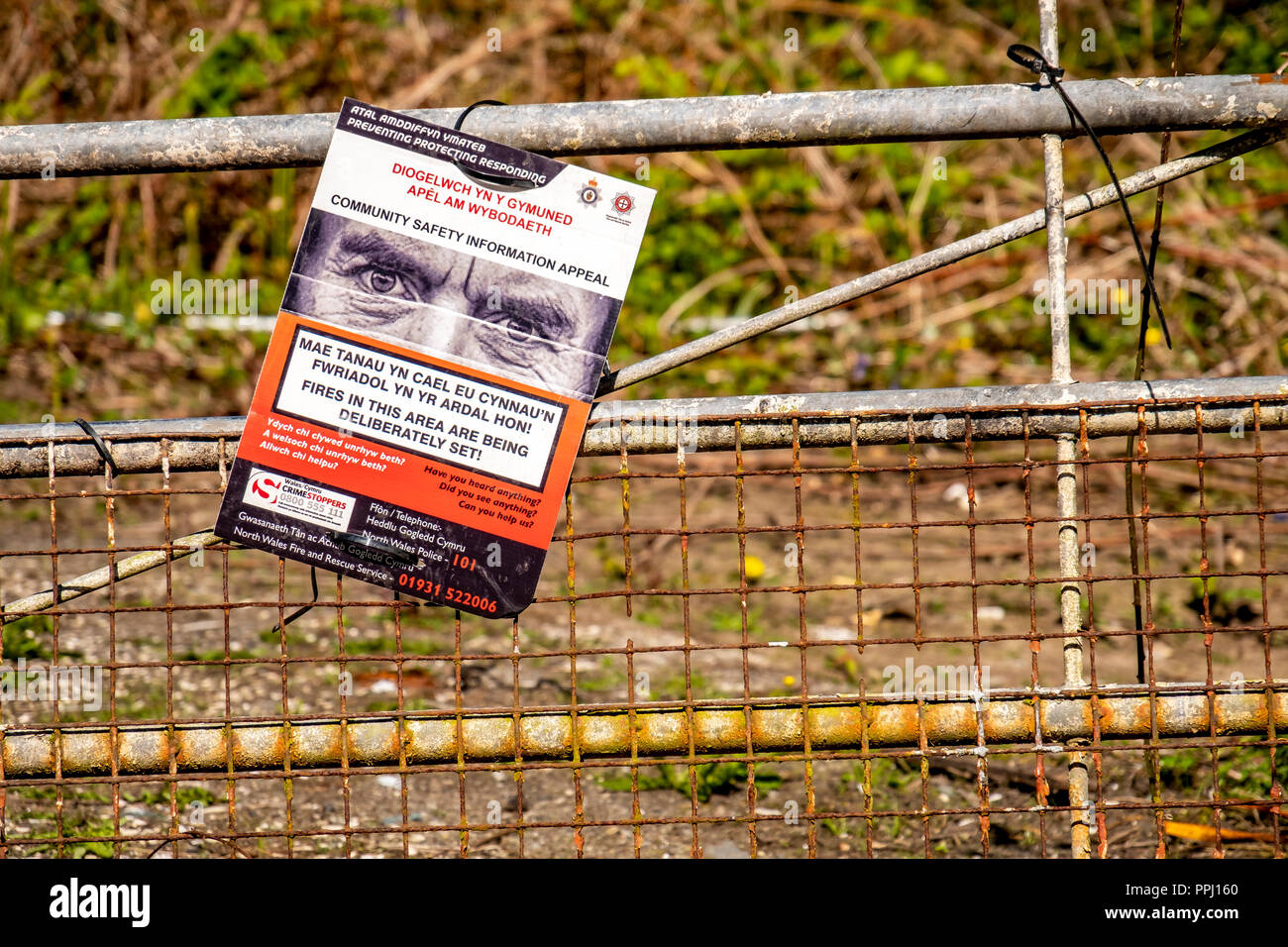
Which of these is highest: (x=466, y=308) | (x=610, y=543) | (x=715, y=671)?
(x=610, y=543)

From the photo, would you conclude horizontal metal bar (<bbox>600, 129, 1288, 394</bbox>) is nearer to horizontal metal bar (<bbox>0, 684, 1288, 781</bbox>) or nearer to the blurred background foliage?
horizontal metal bar (<bbox>0, 684, 1288, 781</bbox>)

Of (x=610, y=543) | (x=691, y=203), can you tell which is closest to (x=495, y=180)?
(x=610, y=543)

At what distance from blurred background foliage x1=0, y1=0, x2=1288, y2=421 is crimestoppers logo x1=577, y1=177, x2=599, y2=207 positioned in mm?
3573

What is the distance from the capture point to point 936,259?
1832 mm

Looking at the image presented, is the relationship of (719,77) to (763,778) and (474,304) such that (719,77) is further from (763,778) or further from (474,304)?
(474,304)

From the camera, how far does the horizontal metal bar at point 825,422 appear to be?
178 cm

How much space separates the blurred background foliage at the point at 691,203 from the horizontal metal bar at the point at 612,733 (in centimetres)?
359

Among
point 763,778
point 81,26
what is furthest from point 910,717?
point 81,26

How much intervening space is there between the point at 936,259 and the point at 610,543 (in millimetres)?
2941

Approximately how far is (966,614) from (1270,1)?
4.85 metres

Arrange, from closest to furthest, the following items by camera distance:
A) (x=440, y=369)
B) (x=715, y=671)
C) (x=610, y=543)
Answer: (x=440, y=369)
(x=715, y=671)
(x=610, y=543)

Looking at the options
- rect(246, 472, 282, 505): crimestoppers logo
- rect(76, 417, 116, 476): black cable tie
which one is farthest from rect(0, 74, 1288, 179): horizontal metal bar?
rect(246, 472, 282, 505): crimestoppers logo

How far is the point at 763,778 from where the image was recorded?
2814 mm

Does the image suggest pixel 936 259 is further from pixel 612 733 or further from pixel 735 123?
pixel 612 733
